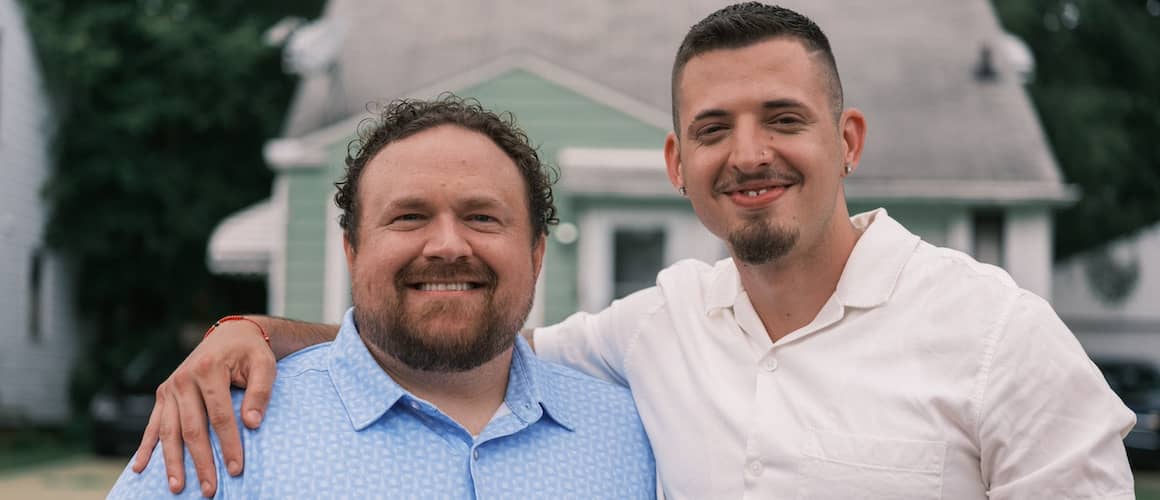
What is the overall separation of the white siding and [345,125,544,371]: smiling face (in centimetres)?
1589

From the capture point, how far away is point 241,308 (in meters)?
21.9

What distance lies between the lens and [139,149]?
63.1 ft

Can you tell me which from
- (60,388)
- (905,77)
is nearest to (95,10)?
(60,388)

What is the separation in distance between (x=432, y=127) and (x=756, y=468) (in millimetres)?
1095

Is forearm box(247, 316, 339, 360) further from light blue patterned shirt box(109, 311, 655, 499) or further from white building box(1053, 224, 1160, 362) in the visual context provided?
white building box(1053, 224, 1160, 362)

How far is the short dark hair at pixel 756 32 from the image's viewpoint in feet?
9.23

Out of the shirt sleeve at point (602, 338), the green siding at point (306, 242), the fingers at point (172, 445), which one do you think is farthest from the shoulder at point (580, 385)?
the green siding at point (306, 242)

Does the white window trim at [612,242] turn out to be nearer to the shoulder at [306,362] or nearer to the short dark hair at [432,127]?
the short dark hair at [432,127]

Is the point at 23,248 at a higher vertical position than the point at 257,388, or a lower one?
lower

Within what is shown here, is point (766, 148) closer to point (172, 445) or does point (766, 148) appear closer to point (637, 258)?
point (172, 445)

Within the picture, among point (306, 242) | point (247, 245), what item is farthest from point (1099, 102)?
point (306, 242)

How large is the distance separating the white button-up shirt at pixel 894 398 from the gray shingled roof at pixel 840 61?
9448 mm

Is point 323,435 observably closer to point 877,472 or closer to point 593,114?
point 877,472

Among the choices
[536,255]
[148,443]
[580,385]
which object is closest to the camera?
[148,443]
